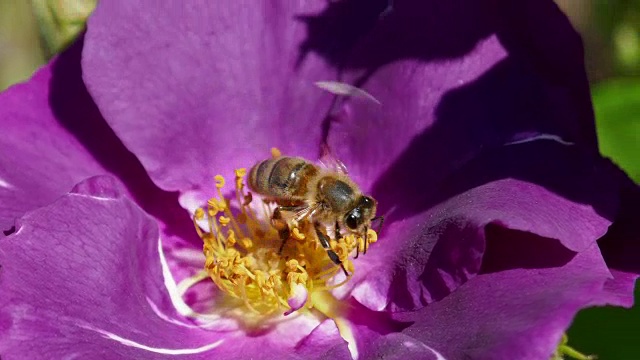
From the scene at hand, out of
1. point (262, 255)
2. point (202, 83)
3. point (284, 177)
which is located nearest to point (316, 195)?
point (284, 177)

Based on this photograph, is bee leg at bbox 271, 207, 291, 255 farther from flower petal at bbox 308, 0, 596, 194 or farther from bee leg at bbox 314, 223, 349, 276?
flower petal at bbox 308, 0, 596, 194

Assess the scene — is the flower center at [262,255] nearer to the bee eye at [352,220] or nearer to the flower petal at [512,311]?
the bee eye at [352,220]

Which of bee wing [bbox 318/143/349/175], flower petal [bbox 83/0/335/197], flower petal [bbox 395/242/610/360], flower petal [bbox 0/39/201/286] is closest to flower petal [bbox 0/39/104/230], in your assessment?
flower petal [bbox 0/39/201/286]

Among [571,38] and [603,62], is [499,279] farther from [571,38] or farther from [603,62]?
[603,62]

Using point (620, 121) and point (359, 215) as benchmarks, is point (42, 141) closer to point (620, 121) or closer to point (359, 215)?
point (359, 215)

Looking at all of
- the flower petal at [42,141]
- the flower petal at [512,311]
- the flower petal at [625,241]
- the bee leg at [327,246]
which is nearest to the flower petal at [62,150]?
the flower petal at [42,141]

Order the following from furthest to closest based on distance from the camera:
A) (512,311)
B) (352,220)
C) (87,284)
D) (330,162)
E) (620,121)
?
(620,121)
(330,162)
(352,220)
(87,284)
(512,311)

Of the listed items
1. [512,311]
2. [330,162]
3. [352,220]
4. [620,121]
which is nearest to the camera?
[512,311]
